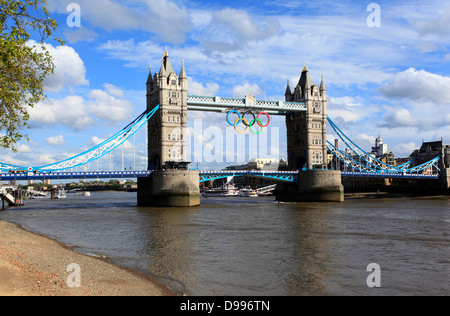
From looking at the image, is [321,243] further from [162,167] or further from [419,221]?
[162,167]

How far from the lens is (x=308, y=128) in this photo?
2987 inches

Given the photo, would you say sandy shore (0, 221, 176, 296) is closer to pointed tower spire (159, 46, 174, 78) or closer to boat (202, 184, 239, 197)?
pointed tower spire (159, 46, 174, 78)

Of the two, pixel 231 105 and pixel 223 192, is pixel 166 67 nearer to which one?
pixel 231 105

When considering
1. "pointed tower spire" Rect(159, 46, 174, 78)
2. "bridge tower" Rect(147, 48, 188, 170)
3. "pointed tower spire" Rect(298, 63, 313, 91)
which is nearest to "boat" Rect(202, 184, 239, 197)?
"pointed tower spire" Rect(298, 63, 313, 91)

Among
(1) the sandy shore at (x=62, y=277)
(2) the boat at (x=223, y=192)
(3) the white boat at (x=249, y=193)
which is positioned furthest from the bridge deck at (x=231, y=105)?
(1) the sandy shore at (x=62, y=277)

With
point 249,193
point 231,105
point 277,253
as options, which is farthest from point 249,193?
point 277,253

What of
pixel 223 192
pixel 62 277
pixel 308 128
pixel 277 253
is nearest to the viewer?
pixel 62 277

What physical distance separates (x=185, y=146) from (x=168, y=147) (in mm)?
2576

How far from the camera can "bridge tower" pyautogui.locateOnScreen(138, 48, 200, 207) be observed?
55219 mm

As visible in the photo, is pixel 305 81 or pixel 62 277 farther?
pixel 305 81

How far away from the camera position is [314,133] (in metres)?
76.9

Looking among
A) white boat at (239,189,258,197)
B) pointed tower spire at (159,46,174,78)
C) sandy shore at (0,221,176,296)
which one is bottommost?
white boat at (239,189,258,197)
